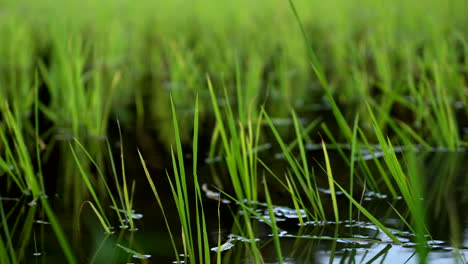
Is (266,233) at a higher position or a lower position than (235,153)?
lower

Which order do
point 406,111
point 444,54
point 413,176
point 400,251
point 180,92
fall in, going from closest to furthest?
1. point 413,176
2. point 400,251
3. point 444,54
4. point 406,111
5. point 180,92

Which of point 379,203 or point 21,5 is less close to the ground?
point 21,5

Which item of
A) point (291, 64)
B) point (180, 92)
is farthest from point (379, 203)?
point (291, 64)

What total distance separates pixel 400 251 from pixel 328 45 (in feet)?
11.3

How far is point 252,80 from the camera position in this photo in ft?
7.32

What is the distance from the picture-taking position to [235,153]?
1357 millimetres

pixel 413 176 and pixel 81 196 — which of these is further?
pixel 81 196

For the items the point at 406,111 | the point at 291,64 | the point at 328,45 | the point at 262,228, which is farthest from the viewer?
the point at 328,45

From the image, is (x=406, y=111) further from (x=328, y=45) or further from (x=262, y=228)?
(x=328, y=45)

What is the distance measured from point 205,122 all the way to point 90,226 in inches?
45.7

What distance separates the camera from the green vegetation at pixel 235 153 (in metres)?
1.17

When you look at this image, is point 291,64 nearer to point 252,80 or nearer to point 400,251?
point 252,80

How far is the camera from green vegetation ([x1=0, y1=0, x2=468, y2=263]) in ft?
3.84

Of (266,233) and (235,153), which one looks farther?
(235,153)
